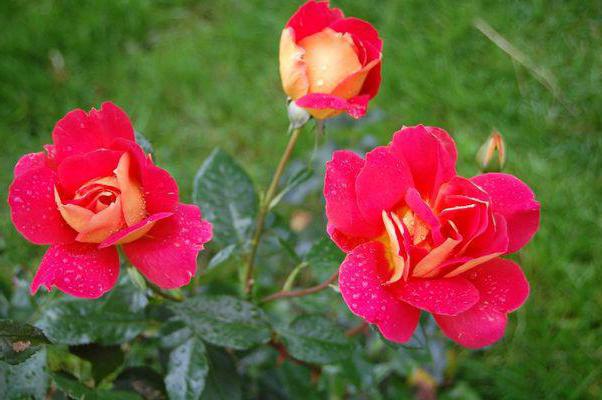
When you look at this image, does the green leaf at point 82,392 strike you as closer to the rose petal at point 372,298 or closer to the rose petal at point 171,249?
the rose petal at point 171,249

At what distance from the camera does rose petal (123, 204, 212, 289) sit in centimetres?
71

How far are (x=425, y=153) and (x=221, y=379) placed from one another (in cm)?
48

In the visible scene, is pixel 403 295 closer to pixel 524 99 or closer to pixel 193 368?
pixel 193 368

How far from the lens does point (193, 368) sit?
911 millimetres

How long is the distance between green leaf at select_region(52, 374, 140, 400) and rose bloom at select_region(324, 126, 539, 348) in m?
0.38

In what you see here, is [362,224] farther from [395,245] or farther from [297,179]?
[297,179]

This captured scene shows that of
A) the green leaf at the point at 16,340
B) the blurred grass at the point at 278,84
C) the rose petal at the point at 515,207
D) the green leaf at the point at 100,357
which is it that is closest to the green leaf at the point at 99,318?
the green leaf at the point at 100,357

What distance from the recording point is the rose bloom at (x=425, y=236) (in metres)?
0.65

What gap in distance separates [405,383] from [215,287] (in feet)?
2.09

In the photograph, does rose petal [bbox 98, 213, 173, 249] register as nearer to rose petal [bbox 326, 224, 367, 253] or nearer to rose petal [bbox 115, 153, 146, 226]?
rose petal [bbox 115, 153, 146, 226]

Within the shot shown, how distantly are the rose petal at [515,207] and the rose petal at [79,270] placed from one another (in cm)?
41

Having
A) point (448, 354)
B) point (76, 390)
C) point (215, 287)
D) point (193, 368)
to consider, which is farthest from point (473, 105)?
point (76, 390)

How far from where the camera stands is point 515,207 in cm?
72

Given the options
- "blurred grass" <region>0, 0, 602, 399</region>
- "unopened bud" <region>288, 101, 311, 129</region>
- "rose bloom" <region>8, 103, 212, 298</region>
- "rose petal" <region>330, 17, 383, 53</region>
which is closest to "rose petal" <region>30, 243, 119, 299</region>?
"rose bloom" <region>8, 103, 212, 298</region>
